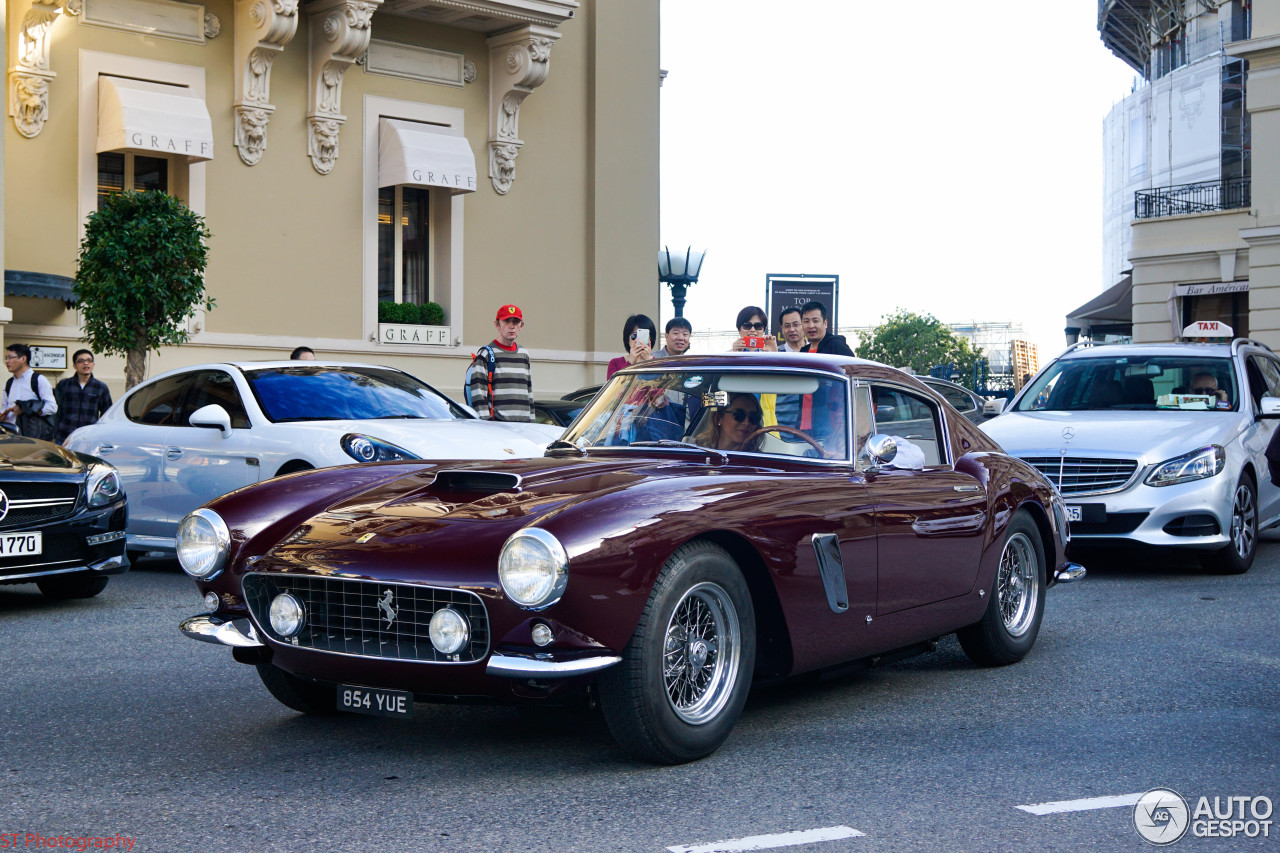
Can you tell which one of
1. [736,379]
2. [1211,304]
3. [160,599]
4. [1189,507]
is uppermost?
[1211,304]

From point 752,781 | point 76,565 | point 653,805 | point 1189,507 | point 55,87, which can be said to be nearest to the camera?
point 653,805

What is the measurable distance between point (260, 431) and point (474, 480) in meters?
4.97

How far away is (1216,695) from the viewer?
5773 mm

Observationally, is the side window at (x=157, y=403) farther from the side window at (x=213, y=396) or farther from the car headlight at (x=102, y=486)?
the car headlight at (x=102, y=486)

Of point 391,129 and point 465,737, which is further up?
point 391,129

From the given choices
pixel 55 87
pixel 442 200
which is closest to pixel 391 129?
pixel 442 200

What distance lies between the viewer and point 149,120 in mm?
16109

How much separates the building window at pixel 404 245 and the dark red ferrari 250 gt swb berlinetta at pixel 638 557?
13.9 meters

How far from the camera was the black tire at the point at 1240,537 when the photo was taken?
9.67 m

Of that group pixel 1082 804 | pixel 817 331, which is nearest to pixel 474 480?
pixel 1082 804

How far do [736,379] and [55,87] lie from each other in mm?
12957

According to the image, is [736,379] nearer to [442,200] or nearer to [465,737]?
[465,737]

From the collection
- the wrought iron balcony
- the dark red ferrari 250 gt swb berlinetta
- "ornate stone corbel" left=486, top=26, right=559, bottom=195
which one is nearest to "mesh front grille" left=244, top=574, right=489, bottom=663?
the dark red ferrari 250 gt swb berlinetta

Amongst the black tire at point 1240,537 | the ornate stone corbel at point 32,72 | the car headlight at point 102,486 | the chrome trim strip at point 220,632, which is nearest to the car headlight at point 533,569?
the chrome trim strip at point 220,632
